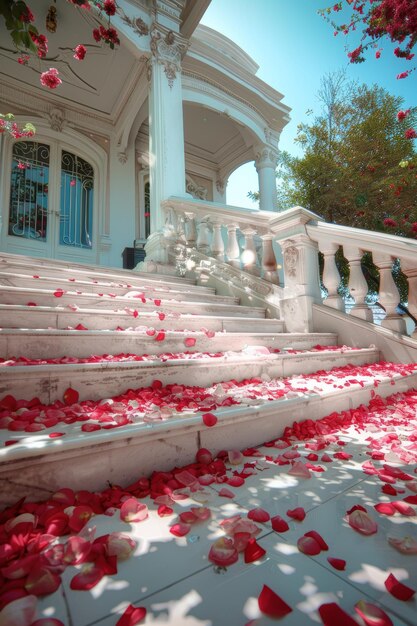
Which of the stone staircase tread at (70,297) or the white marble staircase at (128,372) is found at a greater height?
the stone staircase tread at (70,297)

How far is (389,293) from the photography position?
329 centimetres

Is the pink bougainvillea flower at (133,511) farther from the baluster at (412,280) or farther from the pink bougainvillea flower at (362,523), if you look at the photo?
the baluster at (412,280)

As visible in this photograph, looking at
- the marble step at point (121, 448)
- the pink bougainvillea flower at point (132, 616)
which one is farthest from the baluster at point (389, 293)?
the pink bougainvillea flower at point (132, 616)

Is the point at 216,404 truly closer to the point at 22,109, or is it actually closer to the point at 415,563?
the point at 415,563

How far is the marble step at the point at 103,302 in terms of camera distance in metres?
2.47

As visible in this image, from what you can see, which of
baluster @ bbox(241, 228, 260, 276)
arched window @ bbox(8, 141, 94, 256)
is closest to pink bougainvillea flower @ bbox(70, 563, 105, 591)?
baluster @ bbox(241, 228, 260, 276)

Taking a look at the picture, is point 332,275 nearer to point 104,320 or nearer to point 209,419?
point 104,320

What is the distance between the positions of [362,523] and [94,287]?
3.13 metres

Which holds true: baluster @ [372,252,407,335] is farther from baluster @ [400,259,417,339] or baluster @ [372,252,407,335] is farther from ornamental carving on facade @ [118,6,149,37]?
ornamental carving on facade @ [118,6,149,37]

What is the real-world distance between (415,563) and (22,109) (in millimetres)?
10836

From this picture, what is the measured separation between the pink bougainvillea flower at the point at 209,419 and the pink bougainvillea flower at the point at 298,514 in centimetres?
50

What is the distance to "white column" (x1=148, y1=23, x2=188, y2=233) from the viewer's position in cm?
609

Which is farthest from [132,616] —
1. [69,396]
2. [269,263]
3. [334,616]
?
[269,263]

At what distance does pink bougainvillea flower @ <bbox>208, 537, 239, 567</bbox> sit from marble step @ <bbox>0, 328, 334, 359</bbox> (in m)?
1.55
